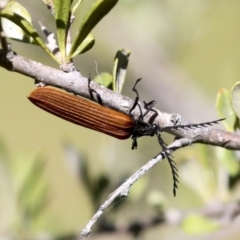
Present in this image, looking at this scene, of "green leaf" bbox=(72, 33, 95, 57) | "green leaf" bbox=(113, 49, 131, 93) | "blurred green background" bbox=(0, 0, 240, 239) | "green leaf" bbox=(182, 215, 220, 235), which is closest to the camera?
"green leaf" bbox=(72, 33, 95, 57)

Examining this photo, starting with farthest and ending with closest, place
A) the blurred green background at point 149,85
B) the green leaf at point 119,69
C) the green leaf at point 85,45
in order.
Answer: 1. the blurred green background at point 149,85
2. the green leaf at point 119,69
3. the green leaf at point 85,45

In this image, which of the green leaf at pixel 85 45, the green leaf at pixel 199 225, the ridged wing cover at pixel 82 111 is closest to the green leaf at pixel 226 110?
the ridged wing cover at pixel 82 111

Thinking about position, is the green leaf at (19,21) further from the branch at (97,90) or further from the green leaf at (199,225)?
the green leaf at (199,225)

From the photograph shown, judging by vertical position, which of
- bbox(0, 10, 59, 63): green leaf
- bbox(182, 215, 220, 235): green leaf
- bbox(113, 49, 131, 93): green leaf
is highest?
bbox(0, 10, 59, 63): green leaf

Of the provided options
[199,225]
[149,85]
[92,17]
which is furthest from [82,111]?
[149,85]

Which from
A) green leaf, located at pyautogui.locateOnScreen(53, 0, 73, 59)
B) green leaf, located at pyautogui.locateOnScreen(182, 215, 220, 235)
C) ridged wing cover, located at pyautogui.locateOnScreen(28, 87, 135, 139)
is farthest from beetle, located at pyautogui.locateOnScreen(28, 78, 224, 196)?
green leaf, located at pyautogui.locateOnScreen(182, 215, 220, 235)

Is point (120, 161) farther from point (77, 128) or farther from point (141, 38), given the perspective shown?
point (77, 128)

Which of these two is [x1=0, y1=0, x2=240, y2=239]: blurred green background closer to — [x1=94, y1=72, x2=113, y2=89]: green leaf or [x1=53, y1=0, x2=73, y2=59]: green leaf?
[x1=94, y1=72, x2=113, y2=89]: green leaf

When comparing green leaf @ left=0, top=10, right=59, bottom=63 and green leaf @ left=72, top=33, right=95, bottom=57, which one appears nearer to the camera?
green leaf @ left=0, top=10, right=59, bottom=63
